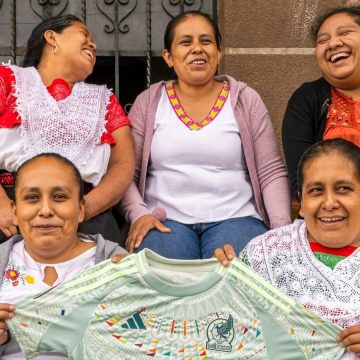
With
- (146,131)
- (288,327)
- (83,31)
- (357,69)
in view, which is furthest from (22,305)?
(357,69)

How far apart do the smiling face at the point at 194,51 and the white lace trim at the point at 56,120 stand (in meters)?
0.47

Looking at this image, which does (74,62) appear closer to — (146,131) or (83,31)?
(83,31)

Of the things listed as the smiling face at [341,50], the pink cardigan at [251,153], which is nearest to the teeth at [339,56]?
the smiling face at [341,50]

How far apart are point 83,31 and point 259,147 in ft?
3.25

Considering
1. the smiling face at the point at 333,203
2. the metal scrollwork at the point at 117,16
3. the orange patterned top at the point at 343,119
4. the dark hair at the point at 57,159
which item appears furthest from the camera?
the metal scrollwork at the point at 117,16

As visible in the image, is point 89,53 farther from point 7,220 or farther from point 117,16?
point 117,16

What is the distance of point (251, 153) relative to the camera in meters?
3.69

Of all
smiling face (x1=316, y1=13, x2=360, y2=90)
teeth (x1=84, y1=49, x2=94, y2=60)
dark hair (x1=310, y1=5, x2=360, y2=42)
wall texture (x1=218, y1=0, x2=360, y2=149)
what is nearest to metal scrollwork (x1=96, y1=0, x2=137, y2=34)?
wall texture (x1=218, y1=0, x2=360, y2=149)

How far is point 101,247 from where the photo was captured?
302 cm

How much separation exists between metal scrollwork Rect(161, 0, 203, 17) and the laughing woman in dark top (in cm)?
123

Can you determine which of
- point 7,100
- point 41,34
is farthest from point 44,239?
point 41,34

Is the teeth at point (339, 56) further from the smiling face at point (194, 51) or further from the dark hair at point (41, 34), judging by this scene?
the dark hair at point (41, 34)

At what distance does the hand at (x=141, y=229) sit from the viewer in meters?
3.37

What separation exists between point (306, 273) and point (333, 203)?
0.27 metres
